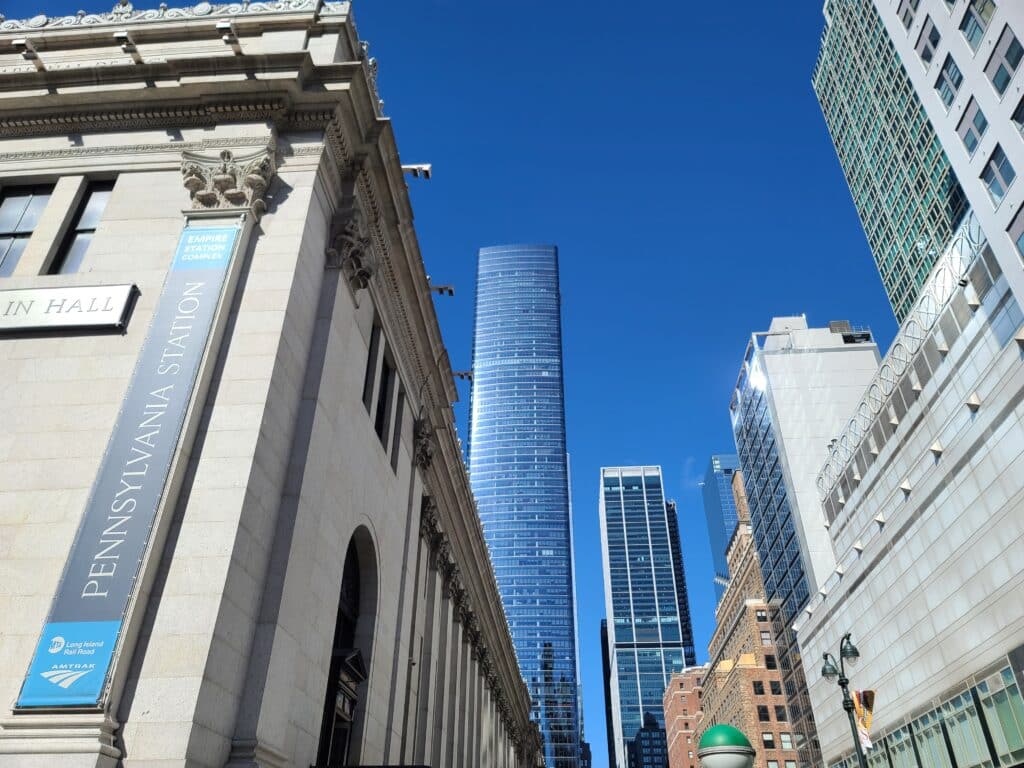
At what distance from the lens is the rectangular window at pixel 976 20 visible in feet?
127

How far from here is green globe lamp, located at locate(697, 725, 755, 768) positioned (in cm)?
916

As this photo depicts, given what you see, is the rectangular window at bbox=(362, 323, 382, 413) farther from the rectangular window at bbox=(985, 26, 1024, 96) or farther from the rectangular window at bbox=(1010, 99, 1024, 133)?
the rectangular window at bbox=(985, 26, 1024, 96)

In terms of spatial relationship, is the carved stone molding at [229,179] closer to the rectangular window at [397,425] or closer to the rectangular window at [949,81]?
the rectangular window at [397,425]

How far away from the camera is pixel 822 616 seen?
67.3m

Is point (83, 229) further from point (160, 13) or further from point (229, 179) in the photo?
point (160, 13)

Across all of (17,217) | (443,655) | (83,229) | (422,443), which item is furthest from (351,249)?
(443,655)

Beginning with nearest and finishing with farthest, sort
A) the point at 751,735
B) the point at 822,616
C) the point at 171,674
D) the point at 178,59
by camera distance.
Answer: the point at 171,674
the point at 178,59
the point at 822,616
the point at 751,735

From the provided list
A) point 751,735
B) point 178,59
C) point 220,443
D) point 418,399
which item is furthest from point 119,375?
point 751,735

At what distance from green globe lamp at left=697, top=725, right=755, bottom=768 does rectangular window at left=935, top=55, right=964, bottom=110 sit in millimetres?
45631

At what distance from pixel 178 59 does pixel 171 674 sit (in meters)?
15.3

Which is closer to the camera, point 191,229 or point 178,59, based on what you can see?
point 191,229

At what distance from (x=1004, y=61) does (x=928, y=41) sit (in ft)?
34.3

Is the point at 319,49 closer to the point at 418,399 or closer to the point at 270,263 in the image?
the point at 270,263

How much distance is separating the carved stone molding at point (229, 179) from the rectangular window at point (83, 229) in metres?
2.81
